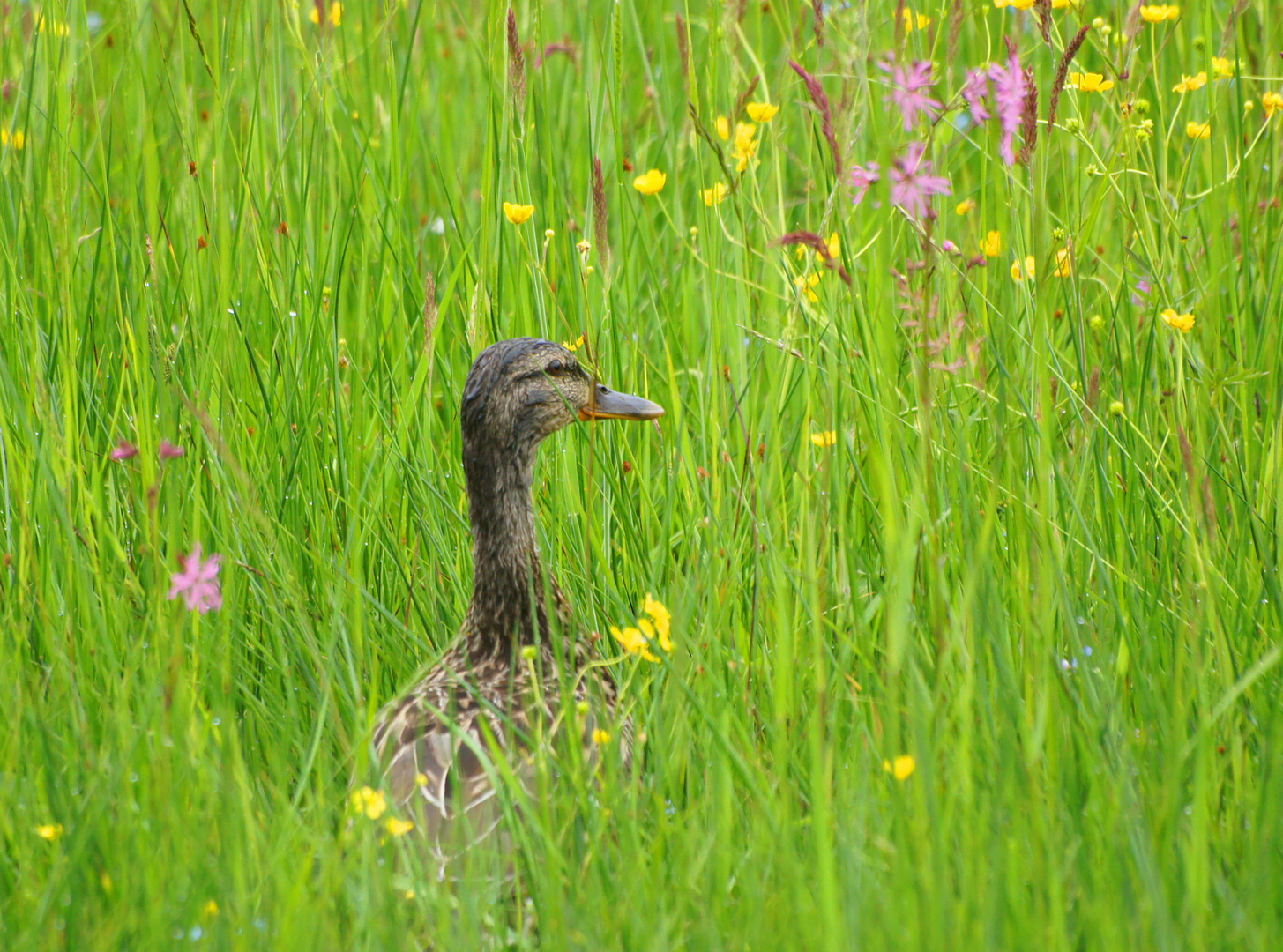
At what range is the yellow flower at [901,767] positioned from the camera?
7.15ft

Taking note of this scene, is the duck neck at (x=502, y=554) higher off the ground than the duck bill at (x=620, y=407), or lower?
lower

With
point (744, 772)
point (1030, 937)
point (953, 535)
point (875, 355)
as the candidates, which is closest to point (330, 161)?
point (875, 355)

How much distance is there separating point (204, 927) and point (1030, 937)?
50.6 inches

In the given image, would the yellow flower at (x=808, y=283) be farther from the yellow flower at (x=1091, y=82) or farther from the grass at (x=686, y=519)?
the yellow flower at (x=1091, y=82)

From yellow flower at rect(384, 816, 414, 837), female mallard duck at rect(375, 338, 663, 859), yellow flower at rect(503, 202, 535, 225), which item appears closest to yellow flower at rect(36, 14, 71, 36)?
yellow flower at rect(503, 202, 535, 225)

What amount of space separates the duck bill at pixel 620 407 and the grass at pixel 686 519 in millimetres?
96

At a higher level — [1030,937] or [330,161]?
[330,161]

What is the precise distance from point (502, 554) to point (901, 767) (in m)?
1.41

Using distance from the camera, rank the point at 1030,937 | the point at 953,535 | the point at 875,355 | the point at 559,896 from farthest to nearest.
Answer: the point at 875,355, the point at 953,535, the point at 559,896, the point at 1030,937

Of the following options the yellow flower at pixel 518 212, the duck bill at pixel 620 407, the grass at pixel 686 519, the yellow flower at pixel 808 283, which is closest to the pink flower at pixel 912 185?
the grass at pixel 686 519

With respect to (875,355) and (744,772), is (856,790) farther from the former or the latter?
(875,355)

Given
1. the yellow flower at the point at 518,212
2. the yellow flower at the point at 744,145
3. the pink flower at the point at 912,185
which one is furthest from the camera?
the yellow flower at the point at 518,212

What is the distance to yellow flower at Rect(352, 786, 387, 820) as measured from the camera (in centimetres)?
230

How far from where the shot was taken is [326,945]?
82.9 inches
